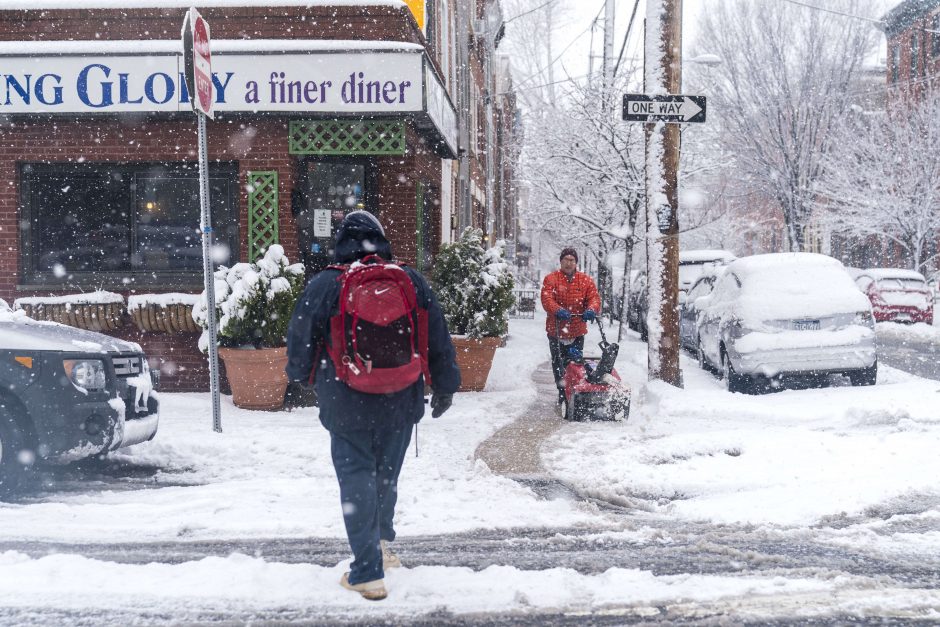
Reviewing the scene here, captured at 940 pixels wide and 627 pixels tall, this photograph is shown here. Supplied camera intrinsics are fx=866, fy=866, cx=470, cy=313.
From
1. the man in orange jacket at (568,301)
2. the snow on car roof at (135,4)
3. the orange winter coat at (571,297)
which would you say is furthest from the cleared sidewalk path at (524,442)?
the snow on car roof at (135,4)

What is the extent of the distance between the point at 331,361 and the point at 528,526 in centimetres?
201

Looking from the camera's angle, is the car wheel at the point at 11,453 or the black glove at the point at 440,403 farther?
the car wheel at the point at 11,453

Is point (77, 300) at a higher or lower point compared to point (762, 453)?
higher

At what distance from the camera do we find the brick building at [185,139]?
978cm

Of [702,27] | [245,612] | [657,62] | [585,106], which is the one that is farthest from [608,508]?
[702,27]

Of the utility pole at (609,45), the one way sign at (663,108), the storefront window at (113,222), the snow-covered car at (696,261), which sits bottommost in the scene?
the snow-covered car at (696,261)

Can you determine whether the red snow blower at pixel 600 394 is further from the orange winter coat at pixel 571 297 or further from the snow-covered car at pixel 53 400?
the snow-covered car at pixel 53 400

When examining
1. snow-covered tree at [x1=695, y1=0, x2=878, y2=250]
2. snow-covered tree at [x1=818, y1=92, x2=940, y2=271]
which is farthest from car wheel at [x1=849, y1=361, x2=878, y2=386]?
snow-covered tree at [x1=818, y1=92, x2=940, y2=271]

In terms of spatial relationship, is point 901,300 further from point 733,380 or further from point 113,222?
point 113,222

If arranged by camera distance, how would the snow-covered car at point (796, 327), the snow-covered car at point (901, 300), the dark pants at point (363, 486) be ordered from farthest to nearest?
the snow-covered car at point (901, 300), the snow-covered car at point (796, 327), the dark pants at point (363, 486)

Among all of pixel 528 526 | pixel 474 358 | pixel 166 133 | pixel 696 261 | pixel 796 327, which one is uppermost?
pixel 166 133

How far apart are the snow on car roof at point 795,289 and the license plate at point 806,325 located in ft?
0.22

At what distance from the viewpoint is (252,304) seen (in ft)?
29.8

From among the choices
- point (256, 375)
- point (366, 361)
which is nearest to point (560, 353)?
point (256, 375)
